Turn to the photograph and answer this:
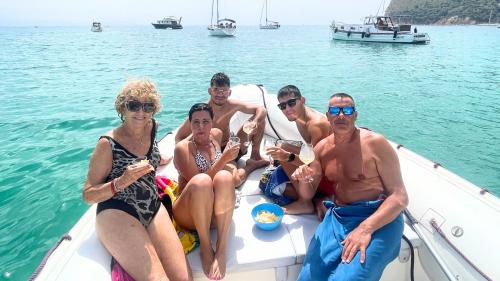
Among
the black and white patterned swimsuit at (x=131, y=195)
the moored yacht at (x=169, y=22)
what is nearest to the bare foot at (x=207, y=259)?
the black and white patterned swimsuit at (x=131, y=195)

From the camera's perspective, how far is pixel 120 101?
2.41 meters

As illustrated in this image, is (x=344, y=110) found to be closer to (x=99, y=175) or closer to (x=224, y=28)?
(x=99, y=175)

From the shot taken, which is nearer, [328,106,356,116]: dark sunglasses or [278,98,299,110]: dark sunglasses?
[328,106,356,116]: dark sunglasses

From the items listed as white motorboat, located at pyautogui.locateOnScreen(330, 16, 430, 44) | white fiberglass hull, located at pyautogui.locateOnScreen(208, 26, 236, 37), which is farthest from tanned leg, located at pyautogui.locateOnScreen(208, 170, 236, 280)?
white fiberglass hull, located at pyautogui.locateOnScreen(208, 26, 236, 37)

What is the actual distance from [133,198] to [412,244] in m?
2.26

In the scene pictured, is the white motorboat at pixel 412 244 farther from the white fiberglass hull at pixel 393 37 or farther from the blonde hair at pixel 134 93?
the white fiberglass hull at pixel 393 37

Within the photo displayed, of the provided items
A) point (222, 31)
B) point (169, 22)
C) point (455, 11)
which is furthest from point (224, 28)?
point (455, 11)

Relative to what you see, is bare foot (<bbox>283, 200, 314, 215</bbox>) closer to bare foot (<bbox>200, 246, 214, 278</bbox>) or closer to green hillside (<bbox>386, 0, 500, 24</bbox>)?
bare foot (<bbox>200, 246, 214, 278</bbox>)

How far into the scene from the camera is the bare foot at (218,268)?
92.0 inches

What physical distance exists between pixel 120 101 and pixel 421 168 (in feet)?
9.79

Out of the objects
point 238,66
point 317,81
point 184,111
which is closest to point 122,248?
point 184,111

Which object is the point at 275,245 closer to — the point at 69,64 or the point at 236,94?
the point at 236,94

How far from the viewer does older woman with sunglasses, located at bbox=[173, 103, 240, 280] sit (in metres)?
2.47

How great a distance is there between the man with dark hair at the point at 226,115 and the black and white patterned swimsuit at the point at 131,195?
4.95 feet
